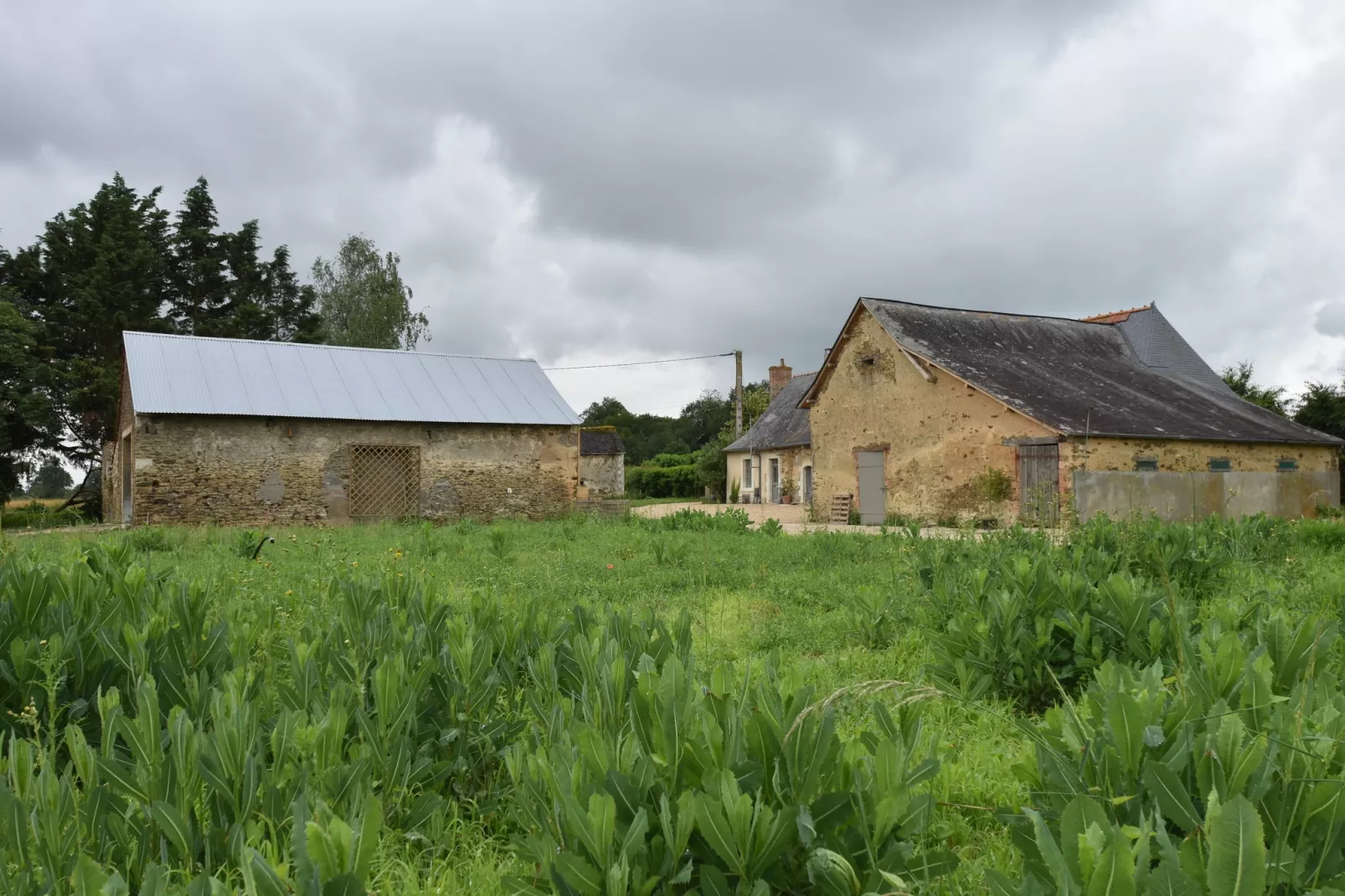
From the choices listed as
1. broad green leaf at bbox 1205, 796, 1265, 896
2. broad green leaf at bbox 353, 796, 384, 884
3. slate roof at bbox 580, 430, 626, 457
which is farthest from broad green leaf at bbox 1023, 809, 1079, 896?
slate roof at bbox 580, 430, 626, 457

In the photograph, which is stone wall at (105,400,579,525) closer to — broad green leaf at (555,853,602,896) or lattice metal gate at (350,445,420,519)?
lattice metal gate at (350,445,420,519)

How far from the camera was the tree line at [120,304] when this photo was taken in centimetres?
2802

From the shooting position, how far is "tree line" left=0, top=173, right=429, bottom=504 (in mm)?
28016

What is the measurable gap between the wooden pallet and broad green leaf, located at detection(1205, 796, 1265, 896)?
2295 centimetres

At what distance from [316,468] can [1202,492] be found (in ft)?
63.0

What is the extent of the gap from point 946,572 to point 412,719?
170 inches

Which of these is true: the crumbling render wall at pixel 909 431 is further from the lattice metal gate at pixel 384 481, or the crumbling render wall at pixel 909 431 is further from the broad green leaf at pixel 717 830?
the broad green leaf at pixel 717 830

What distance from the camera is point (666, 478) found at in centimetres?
4625

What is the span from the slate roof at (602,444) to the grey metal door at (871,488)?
884 inches

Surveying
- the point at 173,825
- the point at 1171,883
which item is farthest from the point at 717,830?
the point at 173,825

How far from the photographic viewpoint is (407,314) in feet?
129

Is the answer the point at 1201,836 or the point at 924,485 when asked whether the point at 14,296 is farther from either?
the point at 1201,836

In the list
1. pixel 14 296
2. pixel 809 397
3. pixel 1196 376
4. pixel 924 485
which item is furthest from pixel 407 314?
pixel 1196 376

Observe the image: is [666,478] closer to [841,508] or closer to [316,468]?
[841,508]
